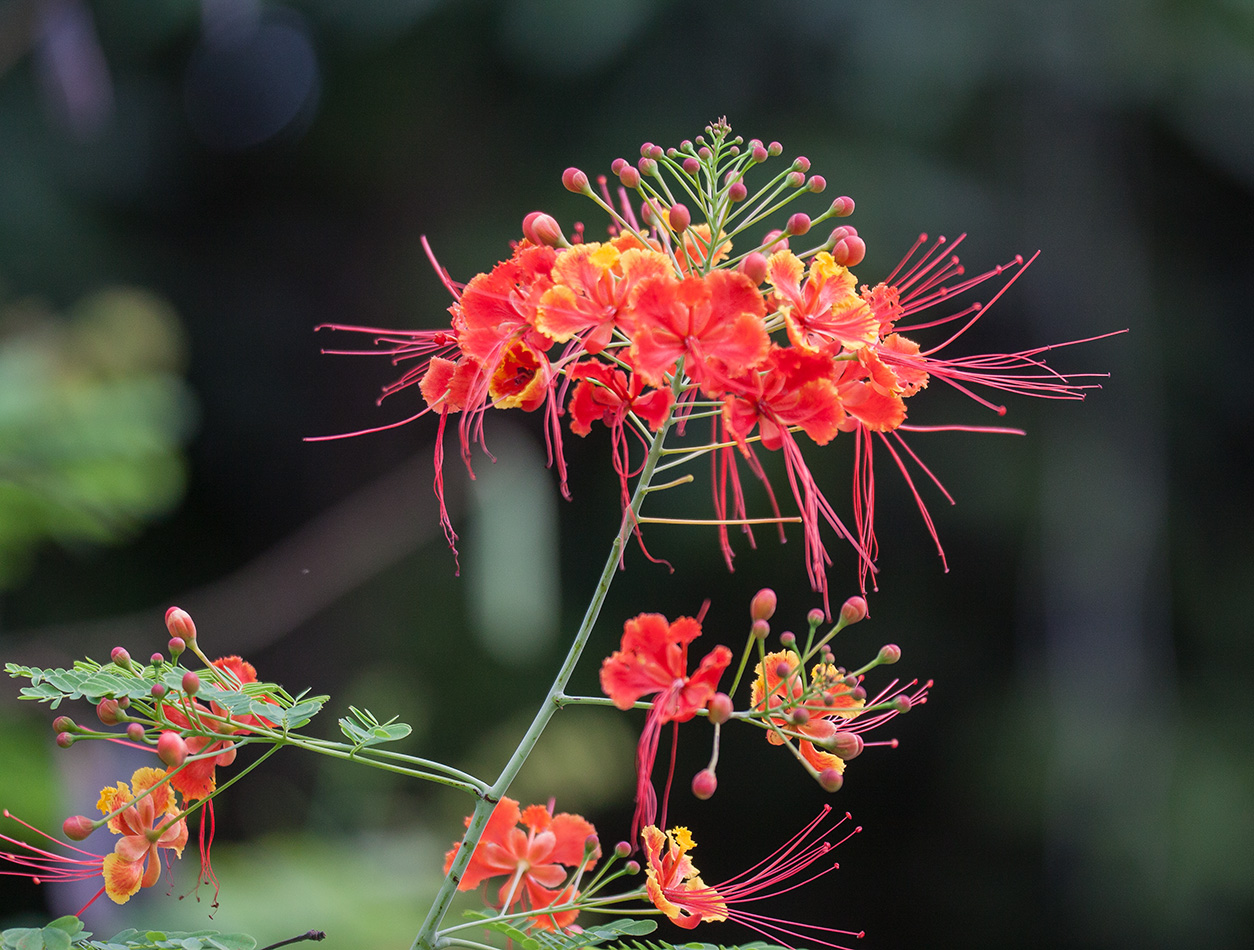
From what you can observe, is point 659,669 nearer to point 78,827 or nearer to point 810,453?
point 78,827

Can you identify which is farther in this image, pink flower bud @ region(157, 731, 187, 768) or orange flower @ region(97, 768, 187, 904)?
orange flower @ region(97, 768, 187, 904)

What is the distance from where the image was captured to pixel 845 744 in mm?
1223

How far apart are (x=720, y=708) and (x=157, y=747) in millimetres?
598

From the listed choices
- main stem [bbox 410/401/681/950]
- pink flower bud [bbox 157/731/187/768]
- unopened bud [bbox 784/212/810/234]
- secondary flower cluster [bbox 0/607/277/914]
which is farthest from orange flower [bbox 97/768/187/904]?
unopened bud [bbox 784/212/810/234]

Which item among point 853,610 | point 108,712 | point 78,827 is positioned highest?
point 853,610

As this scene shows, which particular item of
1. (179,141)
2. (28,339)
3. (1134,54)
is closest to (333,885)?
(28,339)

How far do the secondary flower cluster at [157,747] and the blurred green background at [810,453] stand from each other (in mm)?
3812

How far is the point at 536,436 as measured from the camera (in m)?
6.48

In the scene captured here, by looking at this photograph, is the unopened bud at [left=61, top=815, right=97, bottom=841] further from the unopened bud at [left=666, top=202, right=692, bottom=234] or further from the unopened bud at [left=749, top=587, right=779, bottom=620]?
the unopened bud at [left=666, top=202, right=692, bottom=234]

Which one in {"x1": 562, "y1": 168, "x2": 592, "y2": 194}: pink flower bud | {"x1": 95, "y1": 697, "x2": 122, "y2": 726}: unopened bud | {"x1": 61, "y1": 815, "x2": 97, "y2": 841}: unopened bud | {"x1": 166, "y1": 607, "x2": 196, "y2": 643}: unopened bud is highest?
{"x1": 562, "y1": 168, "x2": 592, "y2": 194}: pink flower bud

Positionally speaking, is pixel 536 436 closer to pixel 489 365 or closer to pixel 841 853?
pixel 841 853

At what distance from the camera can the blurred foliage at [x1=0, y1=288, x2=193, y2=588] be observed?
11.5 ft

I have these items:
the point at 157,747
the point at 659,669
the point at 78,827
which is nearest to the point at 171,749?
the point at 157,747

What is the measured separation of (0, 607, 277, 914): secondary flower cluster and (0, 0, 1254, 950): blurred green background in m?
3.81
